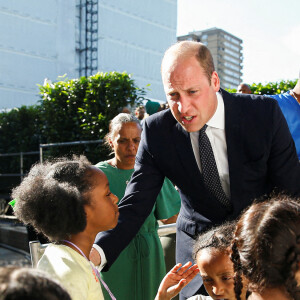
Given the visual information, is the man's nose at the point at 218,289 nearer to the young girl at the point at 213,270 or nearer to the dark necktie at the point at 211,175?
the young girl at the point at 213,270

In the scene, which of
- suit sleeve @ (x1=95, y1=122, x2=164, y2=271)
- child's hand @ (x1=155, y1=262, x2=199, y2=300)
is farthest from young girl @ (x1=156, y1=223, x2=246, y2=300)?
suit sleeve @ (x1=95, y1=122, x2=164, y2=271)

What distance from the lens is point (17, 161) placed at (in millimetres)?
10055

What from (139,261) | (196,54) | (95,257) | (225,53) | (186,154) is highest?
(225,53)

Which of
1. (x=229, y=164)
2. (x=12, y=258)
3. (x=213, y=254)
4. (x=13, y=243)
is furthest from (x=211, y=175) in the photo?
(x=13, y=243)

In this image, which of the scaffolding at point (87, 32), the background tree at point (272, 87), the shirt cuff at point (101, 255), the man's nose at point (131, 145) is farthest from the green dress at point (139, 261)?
the scaffolding at point (87, 32)

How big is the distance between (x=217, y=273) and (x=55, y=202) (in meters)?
0.81

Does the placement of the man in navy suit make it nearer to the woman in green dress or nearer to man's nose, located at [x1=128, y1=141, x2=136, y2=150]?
the woman in green dress

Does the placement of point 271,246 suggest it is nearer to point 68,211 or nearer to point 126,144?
point 68,211

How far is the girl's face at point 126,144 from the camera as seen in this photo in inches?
144

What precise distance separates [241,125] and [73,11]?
31688mm

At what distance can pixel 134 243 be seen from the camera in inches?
136

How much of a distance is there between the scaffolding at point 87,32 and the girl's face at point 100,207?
101 feet

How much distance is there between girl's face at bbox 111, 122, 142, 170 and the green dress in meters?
0.07

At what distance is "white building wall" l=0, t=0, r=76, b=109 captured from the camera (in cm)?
2906
